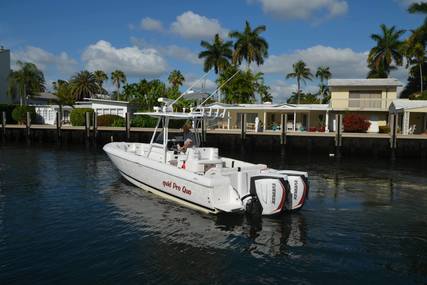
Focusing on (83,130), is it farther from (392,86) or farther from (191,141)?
(392,86)

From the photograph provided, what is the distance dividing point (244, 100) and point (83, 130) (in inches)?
859

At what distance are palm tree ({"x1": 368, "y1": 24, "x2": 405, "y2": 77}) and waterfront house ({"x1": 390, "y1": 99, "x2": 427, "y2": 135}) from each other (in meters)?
22.2

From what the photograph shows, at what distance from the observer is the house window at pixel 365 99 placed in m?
38.6

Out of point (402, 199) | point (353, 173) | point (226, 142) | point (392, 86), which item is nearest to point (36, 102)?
point (226, 142)

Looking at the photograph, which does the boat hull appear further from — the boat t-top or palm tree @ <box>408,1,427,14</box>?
palm tree @ <box>408,1,427,14</box>

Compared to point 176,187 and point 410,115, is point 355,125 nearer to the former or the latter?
point 410,115

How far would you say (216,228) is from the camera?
10109 mm

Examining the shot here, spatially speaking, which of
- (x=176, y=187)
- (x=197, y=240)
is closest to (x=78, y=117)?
(x=176, y=187)

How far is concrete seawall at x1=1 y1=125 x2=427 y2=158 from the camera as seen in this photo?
27.5m

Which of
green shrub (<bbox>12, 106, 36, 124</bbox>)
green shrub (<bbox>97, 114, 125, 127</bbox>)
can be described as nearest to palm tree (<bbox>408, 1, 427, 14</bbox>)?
green shrub (<bbox>97, 114, 125, 127</bbox>)

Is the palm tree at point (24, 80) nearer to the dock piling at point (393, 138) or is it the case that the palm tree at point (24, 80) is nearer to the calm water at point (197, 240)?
the calm water at point (197, 240)

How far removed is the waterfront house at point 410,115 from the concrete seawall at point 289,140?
5300 millimetres

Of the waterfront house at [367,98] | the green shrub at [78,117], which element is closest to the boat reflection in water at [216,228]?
the waterfront house at [367,98]

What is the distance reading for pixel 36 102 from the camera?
61625 millimetres
